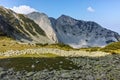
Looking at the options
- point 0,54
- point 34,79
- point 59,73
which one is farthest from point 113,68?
point 0,54

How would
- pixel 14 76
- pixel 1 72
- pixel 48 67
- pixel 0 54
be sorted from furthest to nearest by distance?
pixel 0 54 → pixel 48 67 → pixel 1 72 → pixel 14 76

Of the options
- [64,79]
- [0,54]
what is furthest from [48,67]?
[0,54]

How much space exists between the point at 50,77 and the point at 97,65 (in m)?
14.0

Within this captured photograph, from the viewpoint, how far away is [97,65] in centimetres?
5481

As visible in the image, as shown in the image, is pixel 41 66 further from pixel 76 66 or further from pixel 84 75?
pixel 84 75

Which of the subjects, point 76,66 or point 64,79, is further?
point 76,66

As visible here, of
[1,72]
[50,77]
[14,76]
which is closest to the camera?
[50,77]

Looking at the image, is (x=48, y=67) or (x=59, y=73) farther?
(x=48, y=67)

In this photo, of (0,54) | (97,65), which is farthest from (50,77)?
(0,54)

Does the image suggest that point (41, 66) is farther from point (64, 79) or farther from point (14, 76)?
point (64, 79)

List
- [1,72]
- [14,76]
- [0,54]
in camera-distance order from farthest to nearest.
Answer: [0,54] < [1,72] < [14,76]

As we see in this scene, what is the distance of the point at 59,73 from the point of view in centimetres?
4600

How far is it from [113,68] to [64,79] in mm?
11692

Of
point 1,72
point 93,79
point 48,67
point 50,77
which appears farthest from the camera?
point 48,67
